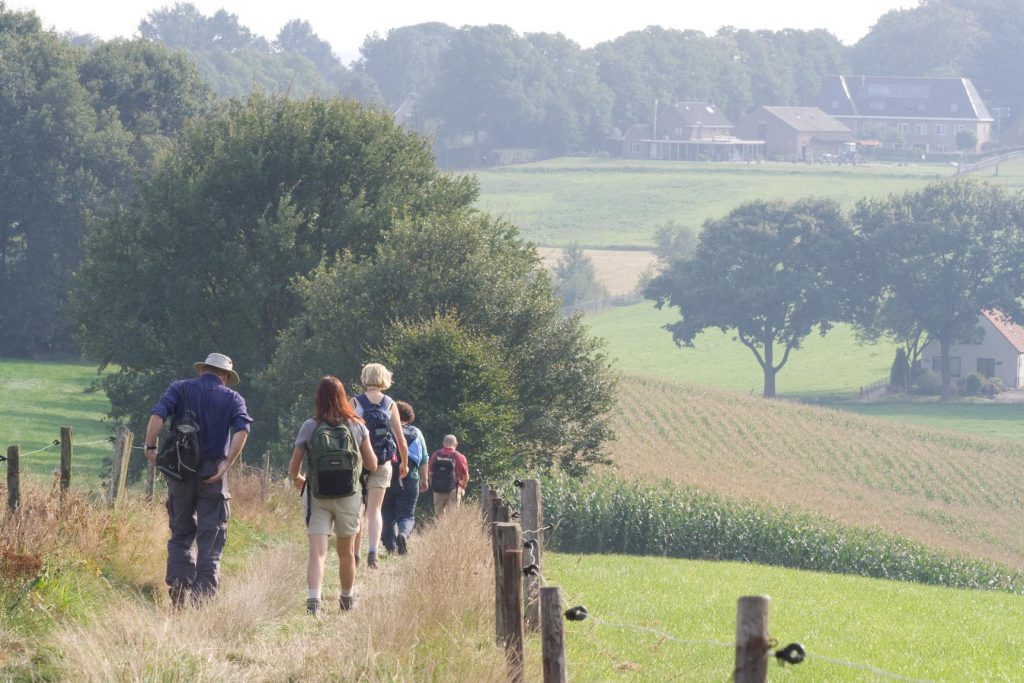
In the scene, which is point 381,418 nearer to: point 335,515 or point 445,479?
point 335,515

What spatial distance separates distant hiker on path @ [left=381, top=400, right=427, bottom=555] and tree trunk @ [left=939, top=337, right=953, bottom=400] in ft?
234

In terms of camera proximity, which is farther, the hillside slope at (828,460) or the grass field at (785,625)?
the hillside slope at (828,460)

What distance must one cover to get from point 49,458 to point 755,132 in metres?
140

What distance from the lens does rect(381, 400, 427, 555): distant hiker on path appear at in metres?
15.1

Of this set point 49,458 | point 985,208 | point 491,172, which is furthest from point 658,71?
point 49,458

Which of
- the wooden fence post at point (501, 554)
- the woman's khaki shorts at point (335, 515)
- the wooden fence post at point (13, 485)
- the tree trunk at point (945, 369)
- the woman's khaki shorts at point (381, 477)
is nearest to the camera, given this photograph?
the wooden fence post at point (501, 554)

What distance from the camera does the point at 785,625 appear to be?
1587cm

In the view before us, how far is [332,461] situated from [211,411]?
3.17ft

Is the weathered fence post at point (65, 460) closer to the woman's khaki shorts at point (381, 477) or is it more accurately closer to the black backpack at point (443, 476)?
the woman's khaki shorts at point (381, 477)

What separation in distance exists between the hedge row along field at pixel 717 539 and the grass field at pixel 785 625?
5.87 meters

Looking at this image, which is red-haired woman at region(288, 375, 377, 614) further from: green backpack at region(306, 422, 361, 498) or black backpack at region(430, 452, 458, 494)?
black backpack at region(430, 452, 458, 494)

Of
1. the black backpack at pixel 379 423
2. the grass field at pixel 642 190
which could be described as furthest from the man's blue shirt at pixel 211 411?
the grass field at pixel 642 190

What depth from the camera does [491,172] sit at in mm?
154875

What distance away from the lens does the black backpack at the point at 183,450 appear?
1036 cm
